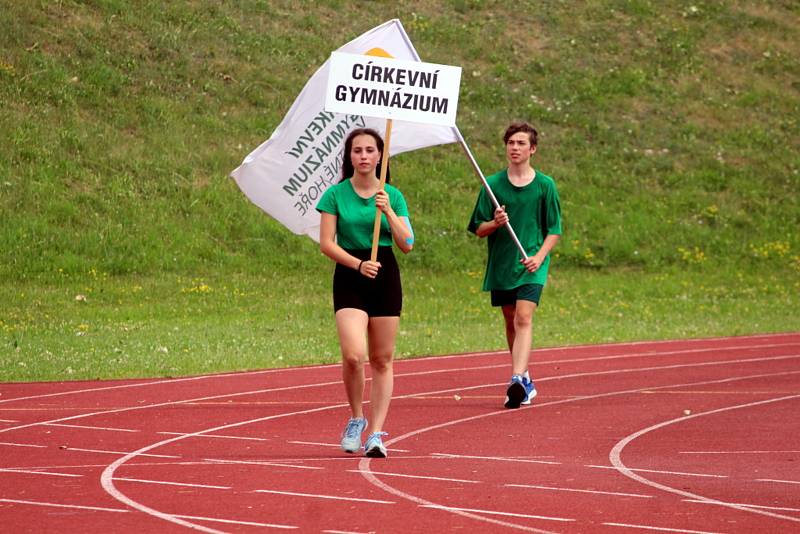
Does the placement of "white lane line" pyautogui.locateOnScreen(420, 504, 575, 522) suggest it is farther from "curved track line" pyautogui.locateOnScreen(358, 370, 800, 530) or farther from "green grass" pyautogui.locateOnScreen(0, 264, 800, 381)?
"green grass" pyautogui.locateOnScreen(0, 264, 800, 381)

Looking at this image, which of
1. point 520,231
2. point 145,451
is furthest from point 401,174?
point 145,451

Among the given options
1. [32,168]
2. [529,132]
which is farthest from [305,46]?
[529,132]

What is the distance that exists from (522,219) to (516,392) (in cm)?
136

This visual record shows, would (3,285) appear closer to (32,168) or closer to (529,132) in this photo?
(32,168)

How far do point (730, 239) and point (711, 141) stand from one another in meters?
5.59

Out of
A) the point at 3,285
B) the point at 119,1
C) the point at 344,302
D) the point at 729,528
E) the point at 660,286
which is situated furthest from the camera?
the point at 119,1

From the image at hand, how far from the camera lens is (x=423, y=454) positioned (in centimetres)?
948

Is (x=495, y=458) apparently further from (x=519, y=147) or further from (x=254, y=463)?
(x=519, y=147)

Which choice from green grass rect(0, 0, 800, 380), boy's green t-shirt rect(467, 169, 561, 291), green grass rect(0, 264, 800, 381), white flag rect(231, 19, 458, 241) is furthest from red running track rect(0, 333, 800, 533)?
green grass rect(0, 0, 800, 380)

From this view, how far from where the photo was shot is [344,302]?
9281mm

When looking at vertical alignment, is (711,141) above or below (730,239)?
above

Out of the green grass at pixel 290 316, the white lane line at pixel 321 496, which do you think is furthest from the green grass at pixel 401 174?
the white lane line at pixel 321 496

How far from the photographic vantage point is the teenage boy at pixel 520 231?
473 inches

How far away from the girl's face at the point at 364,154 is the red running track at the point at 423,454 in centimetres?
171
